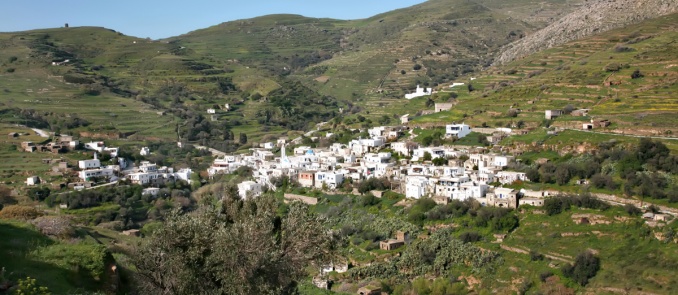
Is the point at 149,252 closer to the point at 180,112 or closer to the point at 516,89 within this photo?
the point at 516,89

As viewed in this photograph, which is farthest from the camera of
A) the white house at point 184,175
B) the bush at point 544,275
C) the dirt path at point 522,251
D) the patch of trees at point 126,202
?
the white house at point 184,175

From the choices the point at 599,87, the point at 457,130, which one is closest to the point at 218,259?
the point at 457,130

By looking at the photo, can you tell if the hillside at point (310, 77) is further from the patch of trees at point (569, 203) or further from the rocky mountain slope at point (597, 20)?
the patch of trees at point (569, 203)

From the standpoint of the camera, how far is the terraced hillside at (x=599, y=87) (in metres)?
41.0

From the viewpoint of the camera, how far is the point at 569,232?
29.1 metres

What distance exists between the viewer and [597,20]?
7225 centimetres

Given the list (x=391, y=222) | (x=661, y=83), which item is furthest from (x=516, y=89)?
(x=391, y=222)

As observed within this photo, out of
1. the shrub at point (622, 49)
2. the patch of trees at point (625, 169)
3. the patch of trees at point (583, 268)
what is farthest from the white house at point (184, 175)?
the shrub at point (622, 49)

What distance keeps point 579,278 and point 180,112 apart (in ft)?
179

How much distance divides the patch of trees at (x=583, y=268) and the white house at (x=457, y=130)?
1888cm

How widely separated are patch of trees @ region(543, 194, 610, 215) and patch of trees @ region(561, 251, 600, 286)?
3.76 m

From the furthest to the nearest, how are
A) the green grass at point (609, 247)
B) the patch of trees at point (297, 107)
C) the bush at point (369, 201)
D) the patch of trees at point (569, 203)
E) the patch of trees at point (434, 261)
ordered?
the patch of trees at point (297, 107)
the bush at point (369, 201)
the patch of trees at point (569, 203)
the patch of trees at point (434, 261)
the green grass at point (609, 247)

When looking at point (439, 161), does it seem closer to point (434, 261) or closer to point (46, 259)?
point (434, 261)

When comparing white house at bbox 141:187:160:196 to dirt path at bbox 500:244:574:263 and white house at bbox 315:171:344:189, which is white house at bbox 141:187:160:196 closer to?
white house at bbox 315:171:344:189
